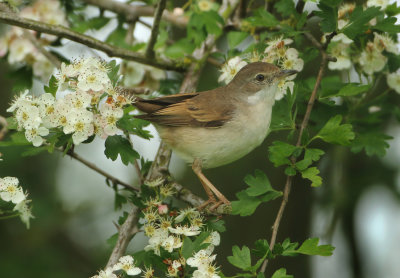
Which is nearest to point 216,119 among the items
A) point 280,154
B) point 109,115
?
point 280,154

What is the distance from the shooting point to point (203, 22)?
4.44 meters

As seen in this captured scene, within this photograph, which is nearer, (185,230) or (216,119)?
(185,230)

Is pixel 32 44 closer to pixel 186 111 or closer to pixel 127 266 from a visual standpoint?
pixel 186 111

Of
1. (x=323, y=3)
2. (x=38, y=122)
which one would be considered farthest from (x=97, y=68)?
(x=323, y=3)

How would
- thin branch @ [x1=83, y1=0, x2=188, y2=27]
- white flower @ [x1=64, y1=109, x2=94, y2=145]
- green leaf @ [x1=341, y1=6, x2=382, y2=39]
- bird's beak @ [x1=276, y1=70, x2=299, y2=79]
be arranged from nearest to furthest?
1. white flower @ [x1=64, y1=109, x2=94, y2=145]
2. green leaf @ [x1=341, y1=6, x2=382, y2=39]
3. bird's beak @ [x1=276, y1=70, x2=299, y2=79]
4. thin branch @ [x1=83, y1=0, x2=188, y2=27]

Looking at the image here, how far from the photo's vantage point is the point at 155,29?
4383 millimetres

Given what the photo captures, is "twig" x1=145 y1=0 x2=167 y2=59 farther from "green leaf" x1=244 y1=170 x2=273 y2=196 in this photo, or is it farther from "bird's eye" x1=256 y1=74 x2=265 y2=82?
"green leaf" x1=244 y1=170 x2=273 y2=196

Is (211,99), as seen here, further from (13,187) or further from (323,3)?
(13,187)

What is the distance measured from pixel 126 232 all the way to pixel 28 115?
1138mm

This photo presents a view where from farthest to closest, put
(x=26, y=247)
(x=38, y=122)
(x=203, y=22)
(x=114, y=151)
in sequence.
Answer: (x=26, y=247) → (x=203, y=22) → (x=114, y=151) → (x=38, y=122)

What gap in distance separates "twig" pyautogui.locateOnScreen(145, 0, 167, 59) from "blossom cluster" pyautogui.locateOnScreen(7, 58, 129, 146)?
0.99 meters

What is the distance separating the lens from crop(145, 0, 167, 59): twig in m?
4.14

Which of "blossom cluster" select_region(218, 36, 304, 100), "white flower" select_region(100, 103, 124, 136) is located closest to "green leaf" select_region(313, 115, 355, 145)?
"blossom cluster" select_region(218, 36, 304, 100)

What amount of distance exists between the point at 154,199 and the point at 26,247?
11.9ft
